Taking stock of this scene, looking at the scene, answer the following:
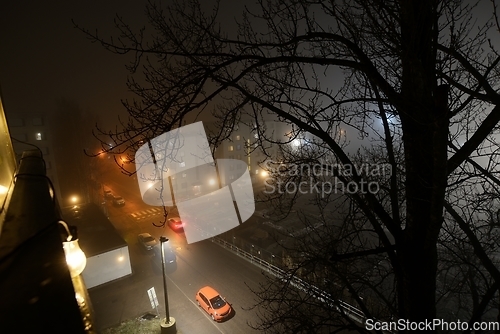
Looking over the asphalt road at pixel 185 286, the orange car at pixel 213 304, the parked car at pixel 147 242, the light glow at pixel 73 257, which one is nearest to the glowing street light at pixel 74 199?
the asphalt road at pixel 185 286

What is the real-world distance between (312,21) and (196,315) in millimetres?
12606

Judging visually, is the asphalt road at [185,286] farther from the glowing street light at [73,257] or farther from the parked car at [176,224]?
the glowing street light at [73,257]

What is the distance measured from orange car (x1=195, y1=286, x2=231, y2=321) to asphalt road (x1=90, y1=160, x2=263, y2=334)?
11.0 inches

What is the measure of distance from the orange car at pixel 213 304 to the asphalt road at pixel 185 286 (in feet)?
0.92

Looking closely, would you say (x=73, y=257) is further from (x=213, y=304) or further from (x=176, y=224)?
(x=176, y=224)

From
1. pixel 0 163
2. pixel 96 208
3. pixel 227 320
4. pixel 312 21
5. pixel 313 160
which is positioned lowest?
pixel 227 320

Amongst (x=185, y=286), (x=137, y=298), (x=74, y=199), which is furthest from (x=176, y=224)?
(x=74, y=199)

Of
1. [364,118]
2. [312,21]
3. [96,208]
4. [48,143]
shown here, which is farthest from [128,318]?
[48,143]

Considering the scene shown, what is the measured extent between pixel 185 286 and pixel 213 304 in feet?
10.2

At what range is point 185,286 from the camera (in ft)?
46.5

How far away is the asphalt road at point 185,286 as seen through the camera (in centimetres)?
1158

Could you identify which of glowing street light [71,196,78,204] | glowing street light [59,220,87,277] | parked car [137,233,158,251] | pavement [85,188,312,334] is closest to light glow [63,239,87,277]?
glowing street light [59,220,87,277]

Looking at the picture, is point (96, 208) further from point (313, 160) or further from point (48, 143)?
point (313, 160)

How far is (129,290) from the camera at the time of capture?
46.8ft
